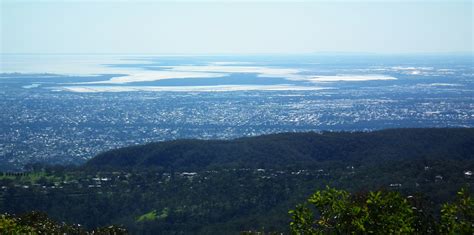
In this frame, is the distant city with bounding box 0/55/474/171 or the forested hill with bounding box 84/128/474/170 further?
the distant city with bounding box 0/55/474/171

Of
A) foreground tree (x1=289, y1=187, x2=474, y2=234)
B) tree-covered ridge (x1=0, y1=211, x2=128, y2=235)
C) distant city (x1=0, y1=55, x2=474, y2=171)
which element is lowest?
distant city (x1=0, y1=55, x2=474, y2=171)

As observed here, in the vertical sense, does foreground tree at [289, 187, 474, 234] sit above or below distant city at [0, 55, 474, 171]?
above

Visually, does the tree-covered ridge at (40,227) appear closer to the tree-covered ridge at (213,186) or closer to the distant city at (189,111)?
the tree-covered ridge at (213,186)

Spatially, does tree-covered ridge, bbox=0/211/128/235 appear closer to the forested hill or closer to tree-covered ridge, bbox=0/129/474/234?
tree-covered ridge, bbox=0/129/474/234

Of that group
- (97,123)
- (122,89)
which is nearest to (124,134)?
(97,123)

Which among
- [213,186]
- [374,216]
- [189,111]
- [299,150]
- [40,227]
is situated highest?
[374,216]

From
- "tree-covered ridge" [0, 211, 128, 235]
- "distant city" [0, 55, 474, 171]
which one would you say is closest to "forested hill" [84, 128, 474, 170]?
"distant city" [0, 55, 474, 171]

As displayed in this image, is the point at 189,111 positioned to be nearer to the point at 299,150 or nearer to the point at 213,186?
the point at 299,150

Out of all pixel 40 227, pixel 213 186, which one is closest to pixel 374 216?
pixel 40 227
